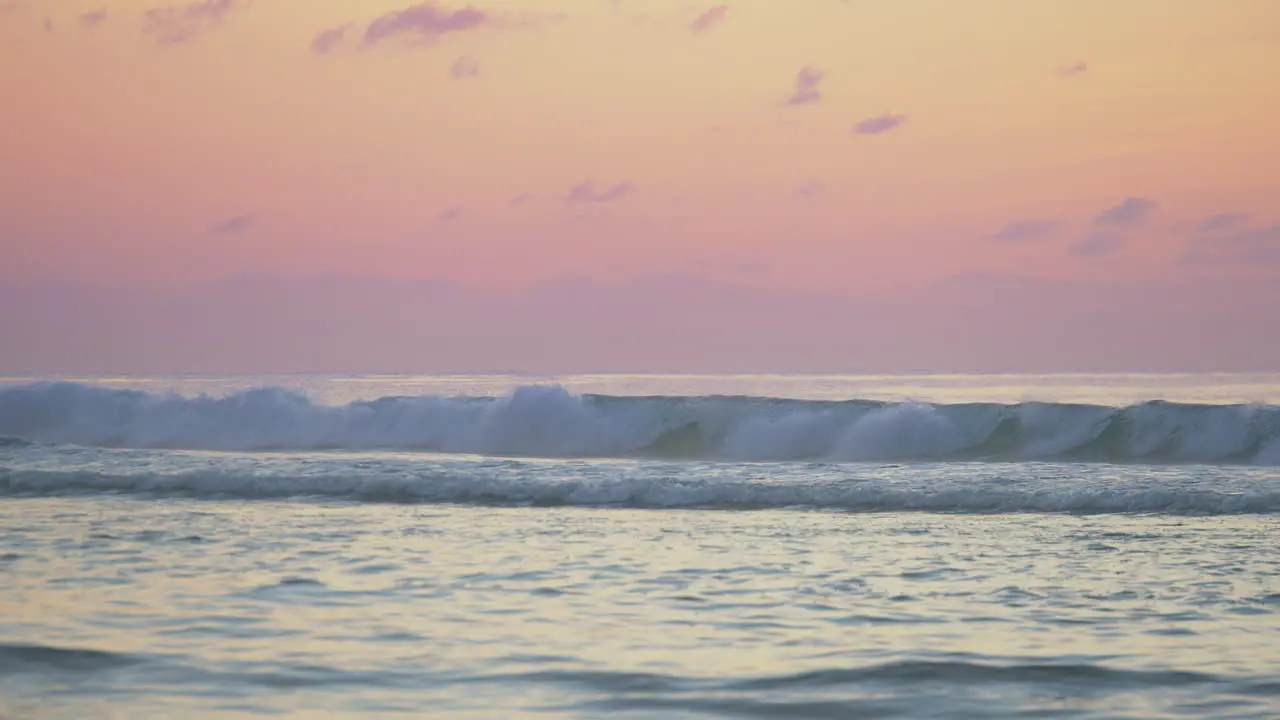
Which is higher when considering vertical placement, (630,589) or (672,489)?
(672,489)

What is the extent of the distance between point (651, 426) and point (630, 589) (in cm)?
2296

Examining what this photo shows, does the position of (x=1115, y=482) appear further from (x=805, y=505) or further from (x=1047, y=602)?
(x=1047, y=602)

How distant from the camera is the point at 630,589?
9891mm

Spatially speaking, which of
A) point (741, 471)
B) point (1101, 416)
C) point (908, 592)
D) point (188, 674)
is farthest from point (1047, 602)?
point (1101, 416)

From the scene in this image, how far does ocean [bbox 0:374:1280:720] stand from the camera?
6.84 m

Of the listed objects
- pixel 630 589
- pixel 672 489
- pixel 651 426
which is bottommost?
pixel 630 589

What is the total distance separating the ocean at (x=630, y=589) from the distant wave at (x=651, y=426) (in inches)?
123

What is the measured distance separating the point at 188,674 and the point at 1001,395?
1245 inches

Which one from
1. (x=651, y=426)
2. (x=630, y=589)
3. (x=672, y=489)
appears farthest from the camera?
(x=651, y=426)

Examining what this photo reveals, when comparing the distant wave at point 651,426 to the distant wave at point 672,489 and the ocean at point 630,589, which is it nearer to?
the ocean at point 630,589

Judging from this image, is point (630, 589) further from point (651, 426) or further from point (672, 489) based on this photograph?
point (651, 426)

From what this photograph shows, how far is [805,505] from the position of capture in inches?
657

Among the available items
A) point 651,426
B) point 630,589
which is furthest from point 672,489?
point 651,426

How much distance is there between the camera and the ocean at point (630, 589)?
22.4 feet
